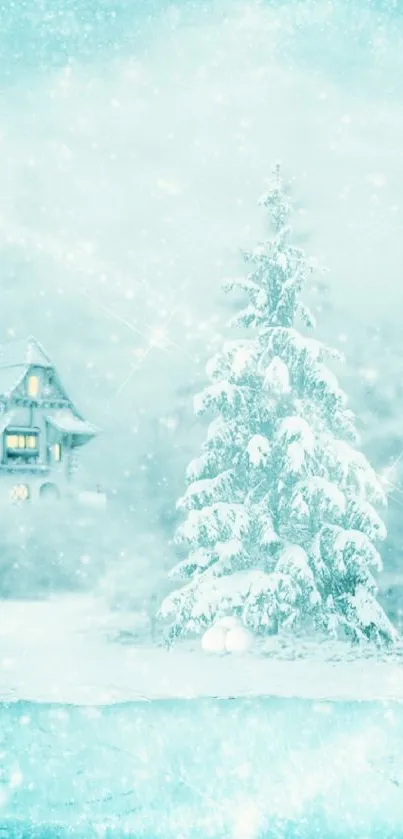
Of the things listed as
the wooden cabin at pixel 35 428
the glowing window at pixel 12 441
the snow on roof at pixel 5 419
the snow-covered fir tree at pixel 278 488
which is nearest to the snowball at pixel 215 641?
the snow-covered fir tree at pixel 278 488

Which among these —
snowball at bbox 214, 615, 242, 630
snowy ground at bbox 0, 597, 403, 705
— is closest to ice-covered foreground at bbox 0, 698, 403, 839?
snowy ground at bbox 0, 597, 403, 705

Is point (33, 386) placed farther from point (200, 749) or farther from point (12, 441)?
point (200, 749)

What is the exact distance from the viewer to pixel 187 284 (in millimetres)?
9359

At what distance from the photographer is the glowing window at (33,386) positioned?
8.81 metres

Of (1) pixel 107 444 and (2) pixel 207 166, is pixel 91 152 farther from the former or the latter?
(1) pixel 107 444

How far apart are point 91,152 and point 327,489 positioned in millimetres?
3772

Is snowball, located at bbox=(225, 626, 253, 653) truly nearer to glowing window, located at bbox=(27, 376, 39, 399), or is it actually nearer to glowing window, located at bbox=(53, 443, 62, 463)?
glowing window, located at bbox=(53, 443, 62, 463)

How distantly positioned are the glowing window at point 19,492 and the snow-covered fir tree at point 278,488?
137 centimetres

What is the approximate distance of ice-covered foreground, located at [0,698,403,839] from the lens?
5465mm

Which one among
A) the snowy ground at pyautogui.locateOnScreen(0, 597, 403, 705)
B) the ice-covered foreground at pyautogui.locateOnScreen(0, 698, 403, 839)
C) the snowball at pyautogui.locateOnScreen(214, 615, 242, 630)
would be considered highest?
the snowball at pyautogui.locateOnScreen(214, 615, 242, 630)

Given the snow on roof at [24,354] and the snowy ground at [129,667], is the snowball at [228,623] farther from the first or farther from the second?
the snow on roof at [24,354]

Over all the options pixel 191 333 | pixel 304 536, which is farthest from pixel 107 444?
pixel 304 536

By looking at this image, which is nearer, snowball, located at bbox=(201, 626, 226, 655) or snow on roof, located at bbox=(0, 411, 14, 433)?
snowball, located at bbox=(201, 626, 226, 655)

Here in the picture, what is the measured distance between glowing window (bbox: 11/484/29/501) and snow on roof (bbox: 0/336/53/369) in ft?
3.45
